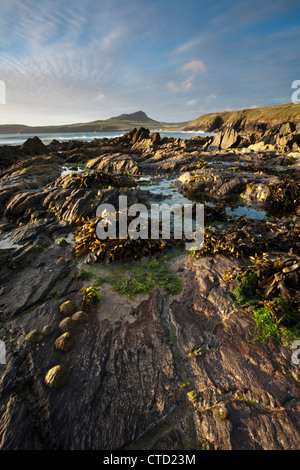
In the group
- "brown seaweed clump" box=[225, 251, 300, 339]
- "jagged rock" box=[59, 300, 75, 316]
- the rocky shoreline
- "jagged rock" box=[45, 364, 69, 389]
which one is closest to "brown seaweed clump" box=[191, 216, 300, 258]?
the rocky shoreline

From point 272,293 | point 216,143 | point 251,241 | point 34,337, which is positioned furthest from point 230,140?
point 34,337

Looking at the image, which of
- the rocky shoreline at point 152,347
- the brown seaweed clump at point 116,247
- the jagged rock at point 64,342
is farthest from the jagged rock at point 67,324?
the brown seaweed clump at point 116,247

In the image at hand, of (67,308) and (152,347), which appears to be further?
(67,308)

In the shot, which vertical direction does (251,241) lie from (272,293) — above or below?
above

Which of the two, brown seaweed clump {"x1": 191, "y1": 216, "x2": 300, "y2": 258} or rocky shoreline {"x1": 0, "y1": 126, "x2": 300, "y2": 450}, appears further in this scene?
brown seaweed clump {"x1": 191, "y1": 216, "x2": 300, "y2": 258}

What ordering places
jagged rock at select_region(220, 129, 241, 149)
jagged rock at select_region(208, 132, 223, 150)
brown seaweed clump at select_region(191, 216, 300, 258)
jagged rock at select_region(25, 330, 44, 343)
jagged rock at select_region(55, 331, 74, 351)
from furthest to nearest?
jagged rock at select_region(208, 132, 223, 150) → jagged rock at select_region(220, 129, 241, 149) → brown seaweed clump at select_region(191, 216, 300, 258) → jagged rock at select_region(25, 330, 44, 343) → jagged rock at select_region(55, 331, 74, 351)

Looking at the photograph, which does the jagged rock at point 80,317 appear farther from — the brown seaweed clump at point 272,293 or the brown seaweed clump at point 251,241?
the brown seaweed clump at point 251,241

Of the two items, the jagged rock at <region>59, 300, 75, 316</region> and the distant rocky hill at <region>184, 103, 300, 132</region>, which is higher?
the distant rocky hill at <region>184, 103, 300, 132</region>

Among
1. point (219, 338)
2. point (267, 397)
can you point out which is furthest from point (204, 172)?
point (267, 397)

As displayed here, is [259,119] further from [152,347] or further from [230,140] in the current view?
[152,347]

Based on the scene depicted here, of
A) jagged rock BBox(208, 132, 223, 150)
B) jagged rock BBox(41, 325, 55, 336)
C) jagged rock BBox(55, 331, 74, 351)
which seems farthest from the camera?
jagged rock BBox(208, 132, 223, 150)

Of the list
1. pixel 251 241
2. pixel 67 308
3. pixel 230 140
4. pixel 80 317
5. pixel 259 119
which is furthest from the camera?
pixel 259 119

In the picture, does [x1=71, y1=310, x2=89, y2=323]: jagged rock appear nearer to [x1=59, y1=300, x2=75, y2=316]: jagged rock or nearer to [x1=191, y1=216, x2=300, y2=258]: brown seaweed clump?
[x1=59, y1=300, x2=75, y2=316]: jagged rock
